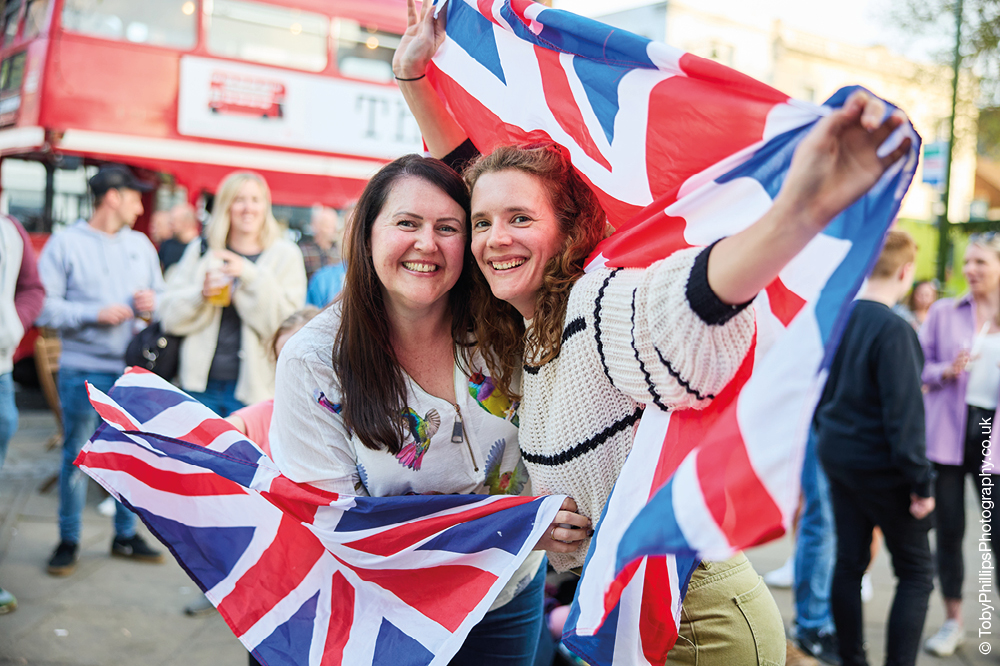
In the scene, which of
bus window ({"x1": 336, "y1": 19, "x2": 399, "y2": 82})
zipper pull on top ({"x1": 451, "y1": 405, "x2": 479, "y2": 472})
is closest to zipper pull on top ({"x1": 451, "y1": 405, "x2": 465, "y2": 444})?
zipper pull on top ({"x1": 451, "y1": 405, "x2": 479, "y2": 472})

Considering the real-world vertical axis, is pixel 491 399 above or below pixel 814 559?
above

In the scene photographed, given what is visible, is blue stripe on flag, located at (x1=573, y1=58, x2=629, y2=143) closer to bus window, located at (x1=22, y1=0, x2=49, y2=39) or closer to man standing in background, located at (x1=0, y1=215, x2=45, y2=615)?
man standing in background, located at (x1=0, y1=215, x2=45, y2=615)

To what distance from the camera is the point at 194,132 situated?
8414 millimetres

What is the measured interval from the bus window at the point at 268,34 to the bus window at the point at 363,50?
0.66 ft

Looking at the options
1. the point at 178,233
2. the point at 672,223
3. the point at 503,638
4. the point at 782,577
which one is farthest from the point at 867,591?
the point at 178,233

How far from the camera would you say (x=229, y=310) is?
13.7 feet

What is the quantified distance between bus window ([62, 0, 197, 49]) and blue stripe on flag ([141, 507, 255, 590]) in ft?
24.1

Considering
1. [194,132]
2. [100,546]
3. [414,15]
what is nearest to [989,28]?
[194,132]

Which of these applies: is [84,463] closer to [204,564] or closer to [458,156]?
[204,564]

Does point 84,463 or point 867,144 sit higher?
point 867,144

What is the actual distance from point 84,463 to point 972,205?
102 feet

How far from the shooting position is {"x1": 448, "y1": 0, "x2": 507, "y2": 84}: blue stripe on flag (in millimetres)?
2219

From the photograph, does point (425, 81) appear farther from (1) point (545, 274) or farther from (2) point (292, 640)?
(2) point (292, 640)

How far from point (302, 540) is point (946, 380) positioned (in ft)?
11.9
